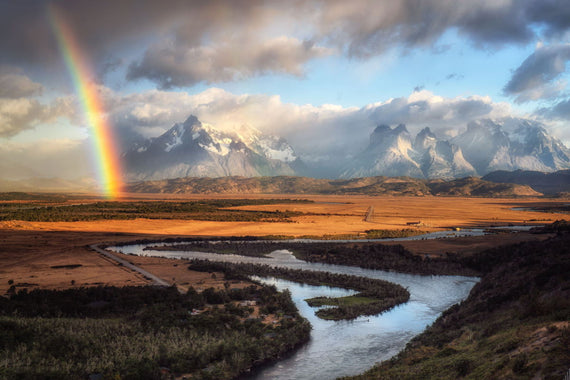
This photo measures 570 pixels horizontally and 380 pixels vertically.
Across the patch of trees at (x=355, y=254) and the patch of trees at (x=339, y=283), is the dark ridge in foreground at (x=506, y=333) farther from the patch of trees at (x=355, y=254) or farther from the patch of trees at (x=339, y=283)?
the patch of trees at (x=355, y=254)

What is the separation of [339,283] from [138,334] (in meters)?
25.7

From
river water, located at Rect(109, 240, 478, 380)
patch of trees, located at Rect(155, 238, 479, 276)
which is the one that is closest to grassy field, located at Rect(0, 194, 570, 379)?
patch of trees, located at Rect(155, 238, 479, 276)

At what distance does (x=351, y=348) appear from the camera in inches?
1108

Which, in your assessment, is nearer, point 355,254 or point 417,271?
point 417,271

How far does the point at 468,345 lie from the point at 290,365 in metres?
10.0

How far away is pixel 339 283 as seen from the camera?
155 feet

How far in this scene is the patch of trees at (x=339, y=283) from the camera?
36125mm

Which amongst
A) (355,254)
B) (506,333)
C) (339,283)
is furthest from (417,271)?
(506,333)

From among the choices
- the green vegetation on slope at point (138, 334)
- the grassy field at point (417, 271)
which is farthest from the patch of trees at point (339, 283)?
the green vegetation on slope at point (138, 334)

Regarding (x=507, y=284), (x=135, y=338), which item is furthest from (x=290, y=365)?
(x=507, y=284)

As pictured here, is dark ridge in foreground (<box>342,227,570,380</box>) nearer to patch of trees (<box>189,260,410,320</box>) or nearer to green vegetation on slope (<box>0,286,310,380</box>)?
patch of trees (<box>189,260,410,320</box>)

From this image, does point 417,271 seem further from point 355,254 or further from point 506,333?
point 506,333

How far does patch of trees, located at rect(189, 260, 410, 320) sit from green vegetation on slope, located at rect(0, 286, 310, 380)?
489cm

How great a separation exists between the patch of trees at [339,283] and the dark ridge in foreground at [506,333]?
21.1 feet
